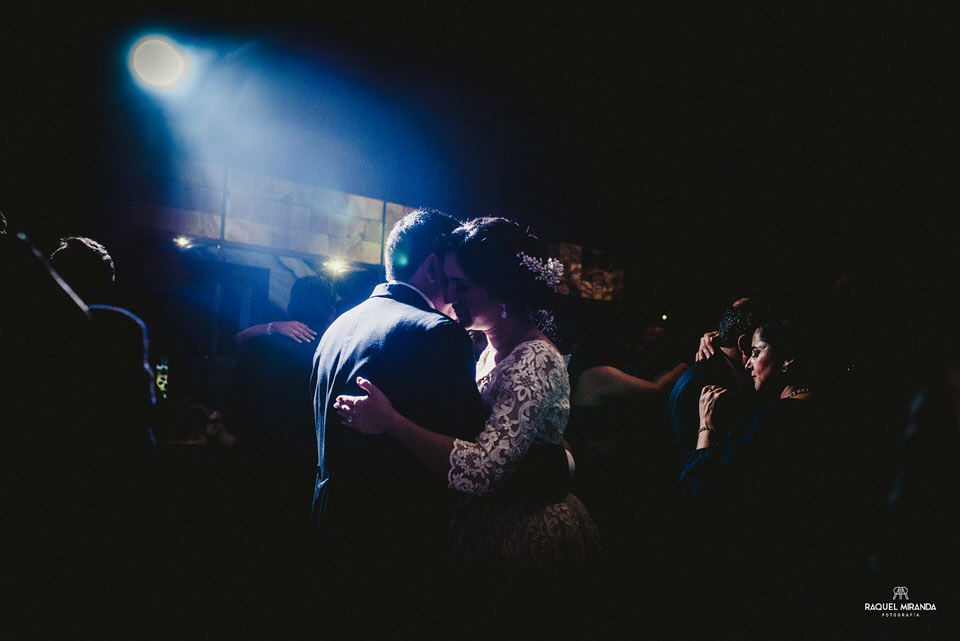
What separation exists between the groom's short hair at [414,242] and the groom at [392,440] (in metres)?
0.26

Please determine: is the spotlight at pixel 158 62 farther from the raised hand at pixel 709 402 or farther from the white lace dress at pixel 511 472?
the raised hand at pixel 709 402

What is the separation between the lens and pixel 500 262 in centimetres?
186

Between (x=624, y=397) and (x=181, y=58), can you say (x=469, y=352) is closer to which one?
(x=624, y=397)

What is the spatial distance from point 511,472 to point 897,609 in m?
1.35

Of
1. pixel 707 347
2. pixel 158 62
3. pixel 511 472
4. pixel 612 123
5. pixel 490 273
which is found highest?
pixel 612 123

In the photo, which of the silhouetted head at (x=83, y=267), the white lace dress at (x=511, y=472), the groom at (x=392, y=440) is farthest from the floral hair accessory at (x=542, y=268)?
the silhouetted head at (x=83, y=267)

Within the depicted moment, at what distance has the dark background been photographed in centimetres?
285

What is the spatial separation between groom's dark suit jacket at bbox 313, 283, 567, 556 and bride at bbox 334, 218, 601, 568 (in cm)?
7

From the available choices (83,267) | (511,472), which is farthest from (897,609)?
(83,267)

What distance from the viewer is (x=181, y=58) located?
3.18 m

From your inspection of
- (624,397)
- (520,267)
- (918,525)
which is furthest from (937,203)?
(520,267)

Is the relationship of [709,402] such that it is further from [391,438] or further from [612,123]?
[612,123]

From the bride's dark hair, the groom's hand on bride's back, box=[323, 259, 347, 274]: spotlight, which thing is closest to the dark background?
box=[323, 259, 347, 274]: spotlight

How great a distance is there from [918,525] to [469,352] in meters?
1.54
